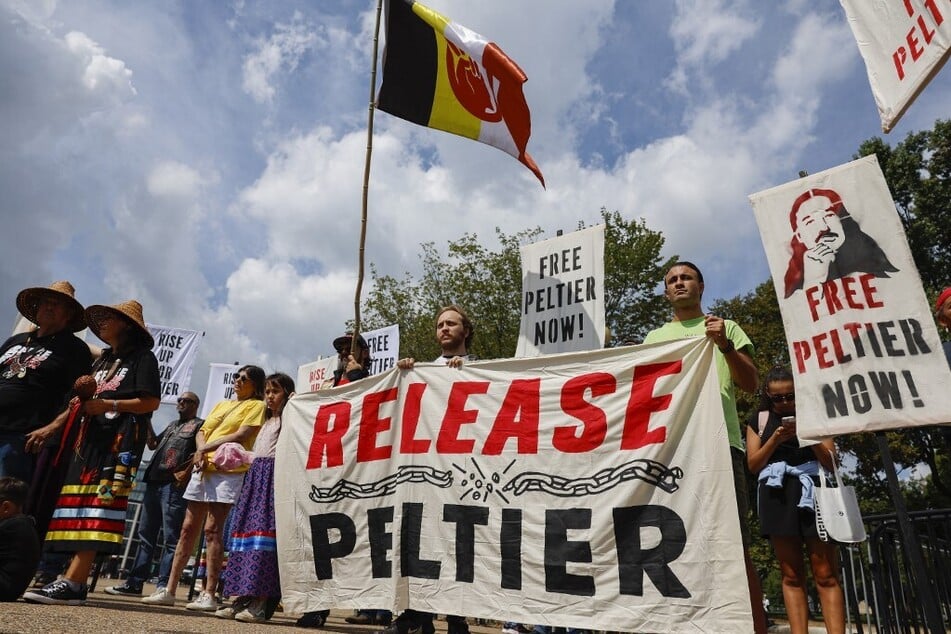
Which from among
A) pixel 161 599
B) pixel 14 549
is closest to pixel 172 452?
pixel 161 599

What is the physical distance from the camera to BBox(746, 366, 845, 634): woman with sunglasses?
369 centimetres

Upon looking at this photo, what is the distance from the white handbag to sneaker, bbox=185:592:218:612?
4.41 meters

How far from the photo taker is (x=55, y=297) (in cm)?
479

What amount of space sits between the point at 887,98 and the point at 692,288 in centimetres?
151

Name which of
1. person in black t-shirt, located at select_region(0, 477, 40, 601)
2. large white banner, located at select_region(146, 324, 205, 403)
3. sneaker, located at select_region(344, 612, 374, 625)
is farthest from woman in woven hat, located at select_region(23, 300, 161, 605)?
large white banner, located at select_region(146, 324, 205, 403)

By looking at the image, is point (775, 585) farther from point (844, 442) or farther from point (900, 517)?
point (900, 517)

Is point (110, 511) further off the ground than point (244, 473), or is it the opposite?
point (244, 473)

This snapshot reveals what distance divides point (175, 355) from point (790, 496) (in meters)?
9.79

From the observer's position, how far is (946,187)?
2002 centimetres

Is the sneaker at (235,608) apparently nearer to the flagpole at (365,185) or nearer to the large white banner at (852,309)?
the flagpole at (365,185)

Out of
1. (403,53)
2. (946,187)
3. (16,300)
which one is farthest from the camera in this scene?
(946,187)

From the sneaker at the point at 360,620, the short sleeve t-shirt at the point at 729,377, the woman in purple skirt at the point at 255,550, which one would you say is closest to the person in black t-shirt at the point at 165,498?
the woman in purple skirt at the point at 255,550

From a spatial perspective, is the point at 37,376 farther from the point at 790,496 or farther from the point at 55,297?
the point at 790,496

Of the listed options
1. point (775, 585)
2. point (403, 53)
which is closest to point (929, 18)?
point (403, 53)
